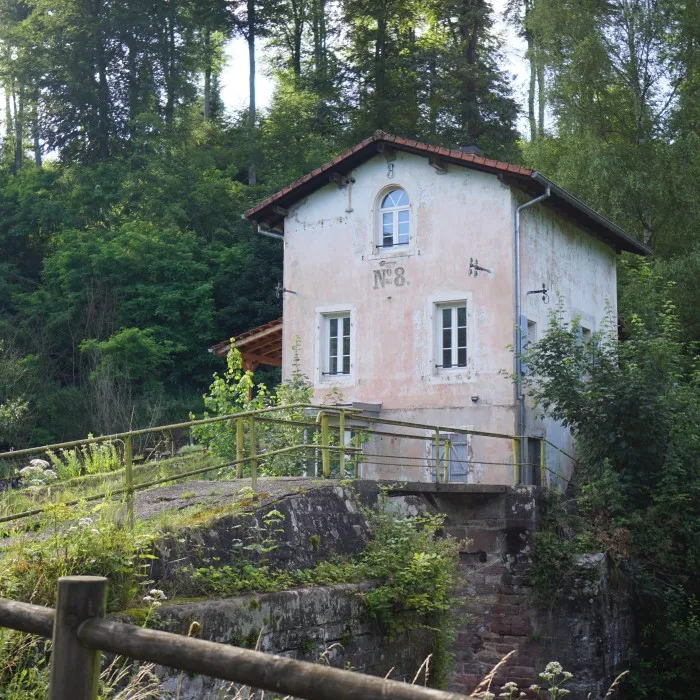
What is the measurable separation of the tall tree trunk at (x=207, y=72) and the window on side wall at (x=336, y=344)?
84.9 feet

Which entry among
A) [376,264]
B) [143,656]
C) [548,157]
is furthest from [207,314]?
[143,656]

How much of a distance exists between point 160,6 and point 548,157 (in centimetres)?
2098

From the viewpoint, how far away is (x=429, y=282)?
2078 cm

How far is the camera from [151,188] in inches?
1527

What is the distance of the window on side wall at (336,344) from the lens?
70.9ft

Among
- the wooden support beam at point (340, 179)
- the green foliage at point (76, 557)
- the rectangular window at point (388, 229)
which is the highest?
the wooden support beam at point (340, 179)

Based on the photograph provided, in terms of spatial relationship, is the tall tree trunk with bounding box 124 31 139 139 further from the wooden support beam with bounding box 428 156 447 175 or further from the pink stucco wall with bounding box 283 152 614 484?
the wooden support beam with bounding box 428 156 447 175

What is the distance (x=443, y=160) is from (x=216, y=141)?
25654mm

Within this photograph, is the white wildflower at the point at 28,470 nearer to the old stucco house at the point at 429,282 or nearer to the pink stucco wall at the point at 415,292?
the pink stucco wall at the point at 415,292

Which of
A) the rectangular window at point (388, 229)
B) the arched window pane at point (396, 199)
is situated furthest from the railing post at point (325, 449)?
the arched window pane at point (396, 199)

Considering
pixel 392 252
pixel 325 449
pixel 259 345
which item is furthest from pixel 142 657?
pixel 259 345

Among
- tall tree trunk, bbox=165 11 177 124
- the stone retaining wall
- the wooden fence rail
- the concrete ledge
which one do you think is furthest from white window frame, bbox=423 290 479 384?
tall tree trunk, bbox=165 11 177 124

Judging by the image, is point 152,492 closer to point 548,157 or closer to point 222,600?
point 222,600

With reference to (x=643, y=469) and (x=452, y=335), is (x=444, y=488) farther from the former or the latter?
(x=452, y=335)
